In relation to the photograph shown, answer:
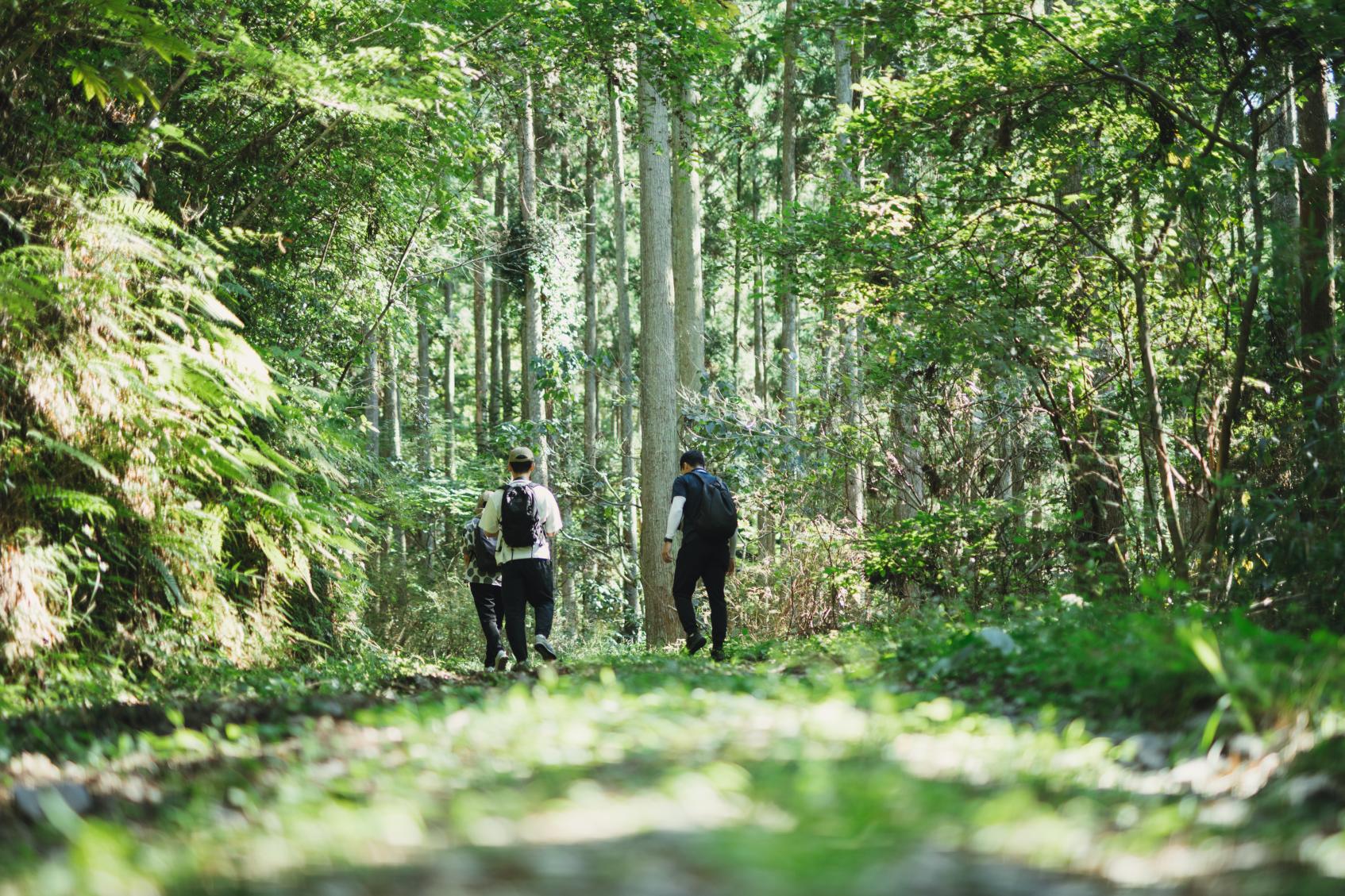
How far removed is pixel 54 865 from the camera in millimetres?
2889

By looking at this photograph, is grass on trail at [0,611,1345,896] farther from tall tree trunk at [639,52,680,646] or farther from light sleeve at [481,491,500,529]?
tall tree trunk at [639,52,680,646]

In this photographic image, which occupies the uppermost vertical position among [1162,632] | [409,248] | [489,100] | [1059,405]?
[489,100]

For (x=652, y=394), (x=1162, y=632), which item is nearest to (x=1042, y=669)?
(x=1162, y=632)

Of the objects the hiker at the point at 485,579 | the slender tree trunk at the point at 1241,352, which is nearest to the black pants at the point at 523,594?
the hiker at the point at 485,579

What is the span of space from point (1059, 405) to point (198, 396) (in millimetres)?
8346

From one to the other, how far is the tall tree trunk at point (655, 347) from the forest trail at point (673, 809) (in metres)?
11.8

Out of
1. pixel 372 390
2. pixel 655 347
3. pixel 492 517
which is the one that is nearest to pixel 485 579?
pixel 492 517

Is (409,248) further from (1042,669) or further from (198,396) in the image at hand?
(1042,669)

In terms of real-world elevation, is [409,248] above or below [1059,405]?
above

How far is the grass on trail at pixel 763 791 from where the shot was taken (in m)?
2.70

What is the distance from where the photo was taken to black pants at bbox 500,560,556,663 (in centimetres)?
1058

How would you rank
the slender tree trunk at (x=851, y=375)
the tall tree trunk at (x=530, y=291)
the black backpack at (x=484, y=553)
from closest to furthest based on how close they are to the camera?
the black backpack at (x=484, y=553)
the slender tree trunk at (x=851, y=375)
the tall tree trunk at (x=530, y=291)

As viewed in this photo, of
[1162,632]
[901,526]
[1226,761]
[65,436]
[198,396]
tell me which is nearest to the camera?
[1226,761]

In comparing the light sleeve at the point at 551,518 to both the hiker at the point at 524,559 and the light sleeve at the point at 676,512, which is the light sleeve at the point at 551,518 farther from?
the light sleeve at the point at 676,512
